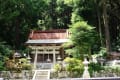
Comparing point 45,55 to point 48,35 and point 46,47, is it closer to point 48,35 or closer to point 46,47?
point 46,47

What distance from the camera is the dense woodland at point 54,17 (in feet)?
106

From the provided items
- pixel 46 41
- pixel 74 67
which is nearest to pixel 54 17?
pixel 46 41

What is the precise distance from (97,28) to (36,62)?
31.4 ft

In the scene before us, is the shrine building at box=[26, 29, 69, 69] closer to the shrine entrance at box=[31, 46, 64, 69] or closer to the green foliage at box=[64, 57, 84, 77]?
the shrine entrance at box=[31, 46, 64, 69]

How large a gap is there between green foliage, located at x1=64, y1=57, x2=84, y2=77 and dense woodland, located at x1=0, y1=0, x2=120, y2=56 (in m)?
7.32

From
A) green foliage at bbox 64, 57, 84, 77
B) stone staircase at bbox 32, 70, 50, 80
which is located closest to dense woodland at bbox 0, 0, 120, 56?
stone staircase at bbox 32, 70, 50, 80

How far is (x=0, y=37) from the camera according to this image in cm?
3734

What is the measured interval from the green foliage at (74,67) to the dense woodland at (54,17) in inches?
288

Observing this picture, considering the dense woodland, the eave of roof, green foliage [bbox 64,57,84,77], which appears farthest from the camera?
the dense woodland

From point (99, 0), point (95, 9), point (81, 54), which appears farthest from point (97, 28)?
point (81, 54)

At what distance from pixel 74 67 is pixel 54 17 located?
68.7ft

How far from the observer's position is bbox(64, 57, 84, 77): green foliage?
22.5 meters

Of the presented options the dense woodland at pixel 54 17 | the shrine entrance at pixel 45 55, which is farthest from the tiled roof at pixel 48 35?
the dense woodland at pixel 54 17

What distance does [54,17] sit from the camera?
141ft
